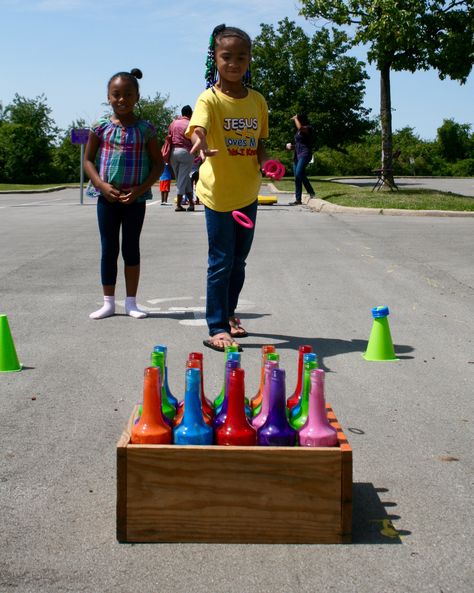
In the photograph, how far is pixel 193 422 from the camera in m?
3.23

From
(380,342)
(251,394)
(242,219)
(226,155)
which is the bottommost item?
(251,394)

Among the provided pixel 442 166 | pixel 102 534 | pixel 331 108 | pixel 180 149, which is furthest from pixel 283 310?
pixel 442 166

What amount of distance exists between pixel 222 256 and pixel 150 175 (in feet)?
4.76

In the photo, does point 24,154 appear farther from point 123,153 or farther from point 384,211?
point 123,153

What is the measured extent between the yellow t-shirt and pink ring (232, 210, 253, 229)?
0.25 feet

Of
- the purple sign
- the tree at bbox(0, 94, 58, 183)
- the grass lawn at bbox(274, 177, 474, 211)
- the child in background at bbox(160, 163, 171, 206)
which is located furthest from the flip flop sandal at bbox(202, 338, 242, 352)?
→ the tree at bbox(0, 94, 58, 183)

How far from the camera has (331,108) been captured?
42.0 meters

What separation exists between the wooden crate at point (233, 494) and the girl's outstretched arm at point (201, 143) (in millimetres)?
2904

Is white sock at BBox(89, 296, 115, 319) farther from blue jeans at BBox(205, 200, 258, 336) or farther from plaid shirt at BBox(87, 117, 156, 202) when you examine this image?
blue jeans at BBox(205, 200, 258, 336)

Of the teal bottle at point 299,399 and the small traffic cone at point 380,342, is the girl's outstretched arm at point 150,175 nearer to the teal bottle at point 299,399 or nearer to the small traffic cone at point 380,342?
the small traffic cone at point 380,342

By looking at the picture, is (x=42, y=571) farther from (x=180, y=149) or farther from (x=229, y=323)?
(x=180, y=149)

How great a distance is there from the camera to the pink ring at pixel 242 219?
5959mm

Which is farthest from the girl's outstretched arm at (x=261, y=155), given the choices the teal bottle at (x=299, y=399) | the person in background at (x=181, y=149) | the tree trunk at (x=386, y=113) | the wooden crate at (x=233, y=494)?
the tree trunk at (x=386, y=113)

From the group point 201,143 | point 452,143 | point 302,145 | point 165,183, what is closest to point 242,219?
point 201,143
